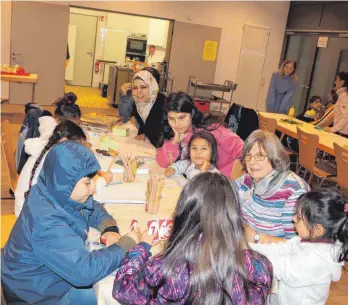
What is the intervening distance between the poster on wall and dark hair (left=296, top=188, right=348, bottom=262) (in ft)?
25.4

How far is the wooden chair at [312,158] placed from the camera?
4.59 metres

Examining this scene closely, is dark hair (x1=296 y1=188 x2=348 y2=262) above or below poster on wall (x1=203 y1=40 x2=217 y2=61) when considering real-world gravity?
below

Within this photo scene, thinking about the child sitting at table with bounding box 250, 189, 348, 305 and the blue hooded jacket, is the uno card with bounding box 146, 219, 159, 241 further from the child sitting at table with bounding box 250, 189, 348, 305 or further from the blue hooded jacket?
the child sitting at table with bounding box 250, 189, 348, 305

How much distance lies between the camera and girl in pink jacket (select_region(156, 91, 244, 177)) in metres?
2.90

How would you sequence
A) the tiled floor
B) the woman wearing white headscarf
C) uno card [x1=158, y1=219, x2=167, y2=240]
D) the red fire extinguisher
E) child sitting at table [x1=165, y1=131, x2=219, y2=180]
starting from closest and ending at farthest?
uno card [x1=158, y1=219, x2=167, y2=240], the tiled floor, child sitting at table [x1=165, y1=131, x2=219, y2=180], the woman wearing white headscarf, the red fire extinguisher

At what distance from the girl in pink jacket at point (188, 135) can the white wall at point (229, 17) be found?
20.1ft

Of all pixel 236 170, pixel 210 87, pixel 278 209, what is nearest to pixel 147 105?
pixel 236 170

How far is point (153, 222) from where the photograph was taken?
5.57 feet

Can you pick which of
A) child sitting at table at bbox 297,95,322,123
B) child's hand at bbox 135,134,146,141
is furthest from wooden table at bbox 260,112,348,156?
child's hand at bbox 135,134,146,141

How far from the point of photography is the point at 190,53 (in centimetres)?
891

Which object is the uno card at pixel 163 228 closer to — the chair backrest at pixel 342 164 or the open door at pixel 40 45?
the chair backrest at pixel 342 164

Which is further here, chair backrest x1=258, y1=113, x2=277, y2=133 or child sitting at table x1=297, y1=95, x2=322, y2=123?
child sitting at table x1=297, y1=95, x2=322, y2=123

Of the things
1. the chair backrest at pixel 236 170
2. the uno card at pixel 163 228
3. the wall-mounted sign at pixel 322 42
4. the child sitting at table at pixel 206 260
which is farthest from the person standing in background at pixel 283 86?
the child sitting at table at pixel 206 260

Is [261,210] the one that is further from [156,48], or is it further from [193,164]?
[156,48]
